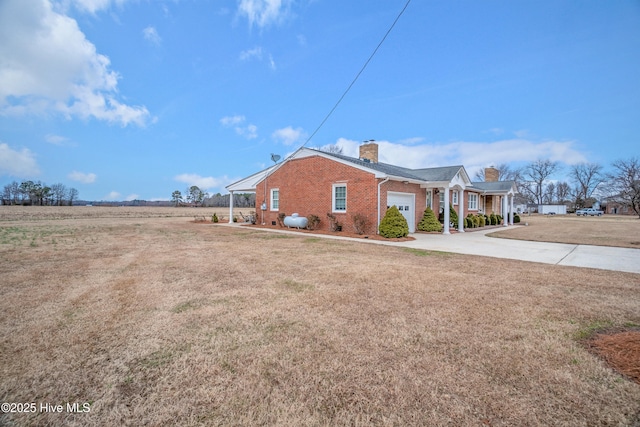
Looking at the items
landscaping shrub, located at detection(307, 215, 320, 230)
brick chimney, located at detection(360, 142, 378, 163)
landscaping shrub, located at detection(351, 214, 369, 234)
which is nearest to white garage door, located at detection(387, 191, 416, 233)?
landscaping shrub, located at detection(351, 214, 369, 234)

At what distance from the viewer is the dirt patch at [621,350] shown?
2.66 metres

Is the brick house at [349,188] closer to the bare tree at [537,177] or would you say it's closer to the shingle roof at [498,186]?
the shingle roof at [498,186]

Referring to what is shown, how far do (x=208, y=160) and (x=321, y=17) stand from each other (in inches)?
904

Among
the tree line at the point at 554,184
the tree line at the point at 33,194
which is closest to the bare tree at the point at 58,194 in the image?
the tree line at the point at 33,194

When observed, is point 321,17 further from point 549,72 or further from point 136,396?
point 136,396

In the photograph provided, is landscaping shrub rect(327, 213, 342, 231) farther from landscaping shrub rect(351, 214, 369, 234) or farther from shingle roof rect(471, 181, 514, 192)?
shingle roof rect(471, 181, 514, 192)

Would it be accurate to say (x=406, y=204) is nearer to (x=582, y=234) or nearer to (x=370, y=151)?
(x=370, y=151)

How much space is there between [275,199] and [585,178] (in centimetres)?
7776

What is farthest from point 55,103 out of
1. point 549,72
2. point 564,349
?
point 549,72

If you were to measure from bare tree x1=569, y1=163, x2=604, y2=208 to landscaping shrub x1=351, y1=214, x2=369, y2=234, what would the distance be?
242ft

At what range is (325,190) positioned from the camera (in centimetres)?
1609

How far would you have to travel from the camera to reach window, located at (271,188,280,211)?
19594 mm

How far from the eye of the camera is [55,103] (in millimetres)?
15984

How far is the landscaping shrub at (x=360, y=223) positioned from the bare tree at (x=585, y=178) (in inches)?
2909
